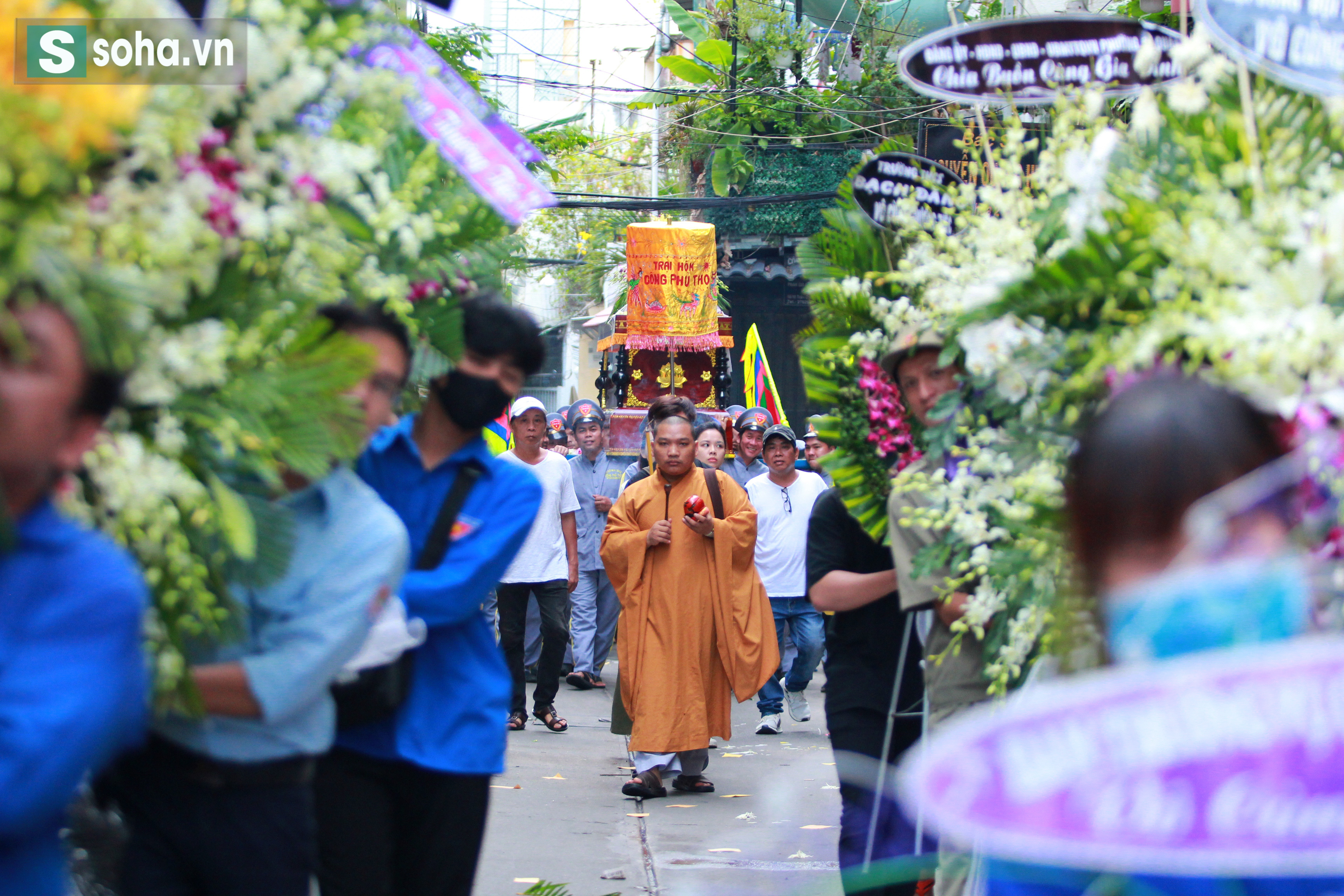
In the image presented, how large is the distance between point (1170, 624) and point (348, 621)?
1.52 metres

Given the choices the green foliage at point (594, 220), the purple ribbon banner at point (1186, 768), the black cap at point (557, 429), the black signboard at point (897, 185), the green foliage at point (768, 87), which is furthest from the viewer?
the green foliage at point (594, 220)

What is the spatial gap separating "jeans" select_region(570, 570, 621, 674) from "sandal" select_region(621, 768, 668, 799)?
3301 millimetres

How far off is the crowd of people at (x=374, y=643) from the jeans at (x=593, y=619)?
589 centimetres

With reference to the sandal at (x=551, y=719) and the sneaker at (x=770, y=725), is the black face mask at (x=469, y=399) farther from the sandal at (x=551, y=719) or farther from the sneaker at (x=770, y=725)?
the sneaker at (x=770, y=725)

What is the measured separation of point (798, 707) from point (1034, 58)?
21.0 feet

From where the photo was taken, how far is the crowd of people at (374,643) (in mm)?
1391

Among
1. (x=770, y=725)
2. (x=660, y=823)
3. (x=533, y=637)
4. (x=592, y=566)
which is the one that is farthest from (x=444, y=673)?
(x=592, y=566)

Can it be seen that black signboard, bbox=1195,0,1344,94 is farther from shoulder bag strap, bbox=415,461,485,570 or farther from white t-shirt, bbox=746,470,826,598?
white t-shirt, bbox=746,470,826,598

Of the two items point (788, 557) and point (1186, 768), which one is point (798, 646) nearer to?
point (788, 557)

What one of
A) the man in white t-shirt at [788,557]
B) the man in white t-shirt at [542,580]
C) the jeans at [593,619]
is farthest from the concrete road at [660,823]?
the jeans at [593,619]

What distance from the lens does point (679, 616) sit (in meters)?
6.73

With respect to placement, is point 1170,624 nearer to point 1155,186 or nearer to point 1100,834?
point 1100,834

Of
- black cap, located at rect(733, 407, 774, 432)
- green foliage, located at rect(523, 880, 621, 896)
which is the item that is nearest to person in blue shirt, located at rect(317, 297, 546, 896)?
green foliage, located at rect(523, 880, 621, 896)

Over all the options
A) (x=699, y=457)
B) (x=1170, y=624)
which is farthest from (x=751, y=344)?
(x=1170, y=624)
